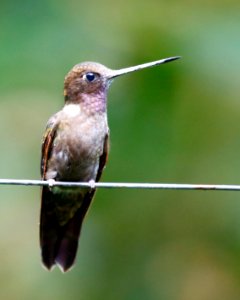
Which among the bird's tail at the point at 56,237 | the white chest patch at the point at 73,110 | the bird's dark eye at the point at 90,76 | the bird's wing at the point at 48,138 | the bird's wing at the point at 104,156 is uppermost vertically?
the bird's dark eye at the point at 90,76

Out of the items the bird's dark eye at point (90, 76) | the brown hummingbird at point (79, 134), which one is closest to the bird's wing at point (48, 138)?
the brown hummingbird at point (79, 134)

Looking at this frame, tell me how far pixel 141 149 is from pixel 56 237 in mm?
1847

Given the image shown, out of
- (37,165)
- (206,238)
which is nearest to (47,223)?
(37,165)

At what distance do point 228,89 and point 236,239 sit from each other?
1077 mm

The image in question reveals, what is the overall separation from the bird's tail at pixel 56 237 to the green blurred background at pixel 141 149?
1.34 metres

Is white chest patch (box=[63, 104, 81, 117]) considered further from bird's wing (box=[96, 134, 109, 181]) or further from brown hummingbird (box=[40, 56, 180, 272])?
bird's wing (box=[96, 134, 109, 181])

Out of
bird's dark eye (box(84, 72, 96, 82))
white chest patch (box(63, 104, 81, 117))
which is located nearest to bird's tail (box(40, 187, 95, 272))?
white chest patch (box(63, 104, 81, 117))

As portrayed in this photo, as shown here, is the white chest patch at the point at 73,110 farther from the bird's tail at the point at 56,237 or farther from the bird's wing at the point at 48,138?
the bird's tail at the point at 56,237

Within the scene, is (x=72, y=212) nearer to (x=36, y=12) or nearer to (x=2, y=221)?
(x=2, y=221)

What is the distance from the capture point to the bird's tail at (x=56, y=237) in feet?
25.7

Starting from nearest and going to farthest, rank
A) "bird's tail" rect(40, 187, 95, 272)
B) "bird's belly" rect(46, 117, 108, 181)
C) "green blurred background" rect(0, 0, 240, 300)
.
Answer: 1. "bird's belly" rect(46, 117, 108, 181)
2. "bird's tail" rect(40, 187, 95, 272)
3. "green blurred background" rect(0, 0, 240, 300)

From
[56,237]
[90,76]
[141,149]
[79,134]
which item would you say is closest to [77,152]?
[79,134]

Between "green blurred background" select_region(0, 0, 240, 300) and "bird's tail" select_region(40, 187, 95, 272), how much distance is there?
1.34 m

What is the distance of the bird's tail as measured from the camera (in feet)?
25.7
